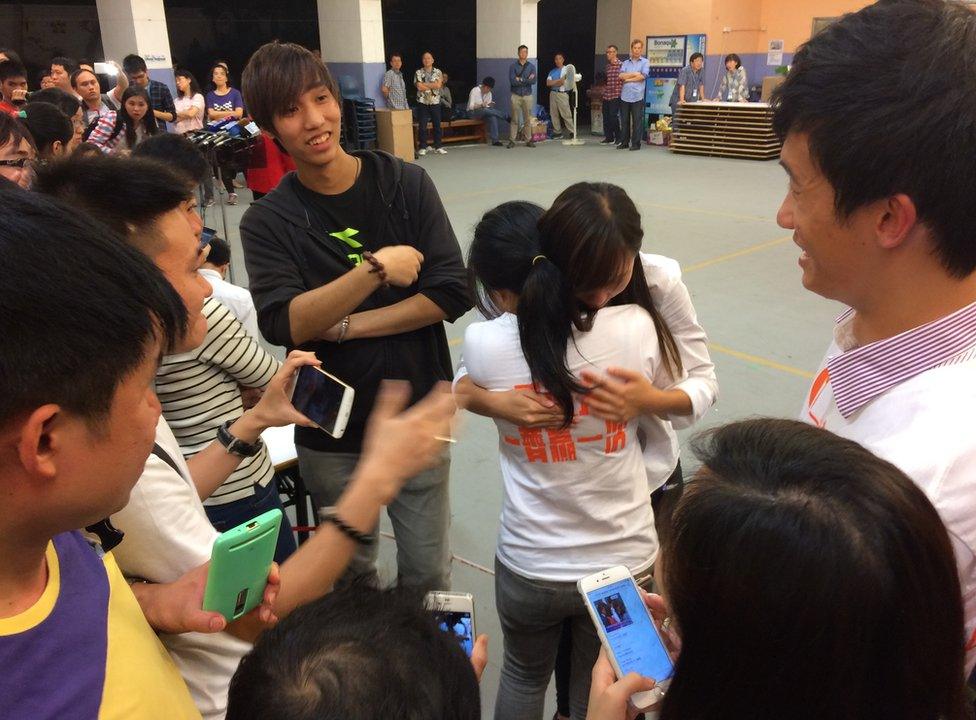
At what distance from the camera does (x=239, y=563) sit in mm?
1033

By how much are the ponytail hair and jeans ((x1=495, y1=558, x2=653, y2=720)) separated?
16.0 inches

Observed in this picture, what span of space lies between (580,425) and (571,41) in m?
18.6

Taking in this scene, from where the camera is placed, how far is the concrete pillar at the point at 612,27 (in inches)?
654

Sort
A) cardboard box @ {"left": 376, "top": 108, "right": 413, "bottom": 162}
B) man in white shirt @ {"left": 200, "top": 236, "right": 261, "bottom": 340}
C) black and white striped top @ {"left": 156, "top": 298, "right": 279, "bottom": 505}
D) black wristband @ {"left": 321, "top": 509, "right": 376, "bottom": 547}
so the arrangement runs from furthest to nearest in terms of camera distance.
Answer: cardboard box @ {"left": 376, "top": 108, "right": 413, "bottom": 162}
man in white shirt @ {"left": 200, "top": 236, "right": 261, "bottom": 340}
black and white striped top @ {"left": 156, "top": 298, "right": 279, "bottom": 505}
black wristband @ {"left": 321, "top": 509, "right": 376, "bottom": 547}

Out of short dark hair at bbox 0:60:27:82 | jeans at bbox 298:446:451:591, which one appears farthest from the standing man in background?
jeans at bbox 298:446:451:591

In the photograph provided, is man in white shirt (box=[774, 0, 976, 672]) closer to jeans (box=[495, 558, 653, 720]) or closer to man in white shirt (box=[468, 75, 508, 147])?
jeans (box=[495, 558, 653, 720])

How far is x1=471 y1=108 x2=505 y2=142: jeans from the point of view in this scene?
14008 millimetres

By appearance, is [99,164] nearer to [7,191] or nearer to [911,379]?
[7,191]

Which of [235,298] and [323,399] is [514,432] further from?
[235,298]

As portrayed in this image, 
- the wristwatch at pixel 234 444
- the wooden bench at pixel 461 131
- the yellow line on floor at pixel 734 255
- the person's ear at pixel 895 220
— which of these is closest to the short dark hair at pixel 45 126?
the wristwatch at pixel 234 444

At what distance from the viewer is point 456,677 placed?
82cm

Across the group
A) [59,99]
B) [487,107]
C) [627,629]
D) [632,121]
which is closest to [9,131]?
[59,99]

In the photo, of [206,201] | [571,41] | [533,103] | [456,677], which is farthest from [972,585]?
[571,41]

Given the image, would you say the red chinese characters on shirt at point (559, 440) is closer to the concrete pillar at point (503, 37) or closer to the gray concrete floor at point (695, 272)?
the gray concrete floor at point (695, 272)
